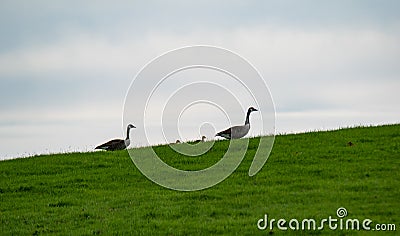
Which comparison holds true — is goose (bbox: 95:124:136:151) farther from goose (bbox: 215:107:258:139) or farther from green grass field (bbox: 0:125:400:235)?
goose (bbox: 215:107:258:139)

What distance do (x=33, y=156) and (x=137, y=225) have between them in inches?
646

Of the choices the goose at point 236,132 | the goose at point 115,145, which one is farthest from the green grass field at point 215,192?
the goose at point 115,145

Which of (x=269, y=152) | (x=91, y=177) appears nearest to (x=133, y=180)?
(x=91, y=177)

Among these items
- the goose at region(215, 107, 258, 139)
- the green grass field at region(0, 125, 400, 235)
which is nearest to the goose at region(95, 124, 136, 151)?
the green grass field at region(0, 125, 400, 235)

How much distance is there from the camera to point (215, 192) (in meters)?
22.8

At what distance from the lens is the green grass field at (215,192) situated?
19.0 metres

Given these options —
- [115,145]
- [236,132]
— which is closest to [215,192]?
[236,132]

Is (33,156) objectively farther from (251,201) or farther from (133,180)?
(251,201)

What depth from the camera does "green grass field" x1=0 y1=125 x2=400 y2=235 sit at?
19048mm

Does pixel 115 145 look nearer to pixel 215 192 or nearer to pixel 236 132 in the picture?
pixel 236 132

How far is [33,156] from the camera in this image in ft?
112

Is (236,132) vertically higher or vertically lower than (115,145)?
higher

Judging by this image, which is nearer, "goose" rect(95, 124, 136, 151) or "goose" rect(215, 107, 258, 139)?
"goose" rect(215, 107, 258, 139)

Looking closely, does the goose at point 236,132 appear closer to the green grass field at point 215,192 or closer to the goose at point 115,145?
the green grass field at point 215,192
